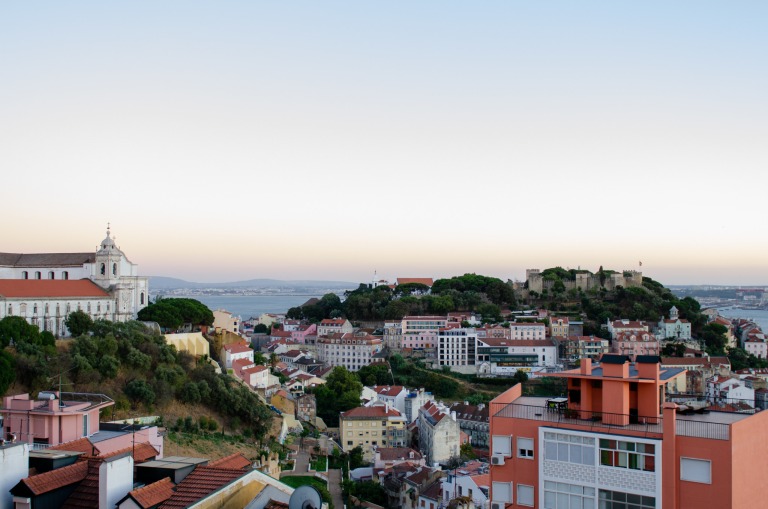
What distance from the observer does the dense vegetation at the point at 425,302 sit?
47.8 meters

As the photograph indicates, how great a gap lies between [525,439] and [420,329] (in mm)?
36591

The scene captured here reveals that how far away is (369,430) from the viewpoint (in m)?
26.3

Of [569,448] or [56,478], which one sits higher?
[569,448]

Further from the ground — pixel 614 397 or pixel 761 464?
pixel 614 397

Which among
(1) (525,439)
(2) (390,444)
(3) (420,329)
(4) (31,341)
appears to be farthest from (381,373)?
(1) (525,439)

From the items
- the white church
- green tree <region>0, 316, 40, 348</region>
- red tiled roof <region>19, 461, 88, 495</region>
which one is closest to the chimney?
red tiled roof <region>19, 461, 88, 495</region>

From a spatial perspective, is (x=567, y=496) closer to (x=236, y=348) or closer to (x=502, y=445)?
(x=502, y=445)

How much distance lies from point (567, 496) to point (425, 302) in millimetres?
42455

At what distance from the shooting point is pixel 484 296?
51.9 metres

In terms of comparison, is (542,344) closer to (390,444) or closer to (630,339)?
(630,339)

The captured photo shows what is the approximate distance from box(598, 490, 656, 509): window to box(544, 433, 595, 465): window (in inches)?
10.6

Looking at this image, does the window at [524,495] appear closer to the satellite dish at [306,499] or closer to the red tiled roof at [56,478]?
the satellite dish at [306,499]

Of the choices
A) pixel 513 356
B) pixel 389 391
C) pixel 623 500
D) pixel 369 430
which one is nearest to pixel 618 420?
pixel 623 500

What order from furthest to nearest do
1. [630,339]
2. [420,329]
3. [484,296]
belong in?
1. [484,296]
2. [420,329]
3. [630,339]
